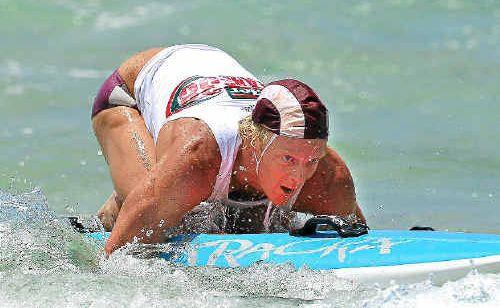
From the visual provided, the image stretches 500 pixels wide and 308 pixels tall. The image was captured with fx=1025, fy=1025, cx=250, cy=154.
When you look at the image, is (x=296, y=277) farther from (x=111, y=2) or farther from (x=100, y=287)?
(x=111, y=2)

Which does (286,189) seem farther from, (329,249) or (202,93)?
(202,93)

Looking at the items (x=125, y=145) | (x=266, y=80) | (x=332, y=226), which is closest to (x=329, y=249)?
(x=332, y=226)

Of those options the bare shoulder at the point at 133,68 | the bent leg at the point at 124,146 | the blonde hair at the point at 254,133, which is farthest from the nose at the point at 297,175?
the bare shoulder at the point at 133,68

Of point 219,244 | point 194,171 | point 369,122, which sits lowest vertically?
point 369,122

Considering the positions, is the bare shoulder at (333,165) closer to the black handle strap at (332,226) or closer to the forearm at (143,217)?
the black handle strap at (332,226)

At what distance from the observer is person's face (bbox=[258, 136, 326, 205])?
3836mm

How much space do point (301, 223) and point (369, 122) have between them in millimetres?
3968

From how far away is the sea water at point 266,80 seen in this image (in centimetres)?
335

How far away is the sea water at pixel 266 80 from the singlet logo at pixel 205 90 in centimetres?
69

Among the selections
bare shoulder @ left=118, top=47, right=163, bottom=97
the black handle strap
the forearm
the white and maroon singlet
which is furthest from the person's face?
bare shoulder @ left=118, top=47, right=163, bottom=97

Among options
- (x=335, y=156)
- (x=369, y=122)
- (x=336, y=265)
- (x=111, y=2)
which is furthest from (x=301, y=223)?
(x=111, y=2)

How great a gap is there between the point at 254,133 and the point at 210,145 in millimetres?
180

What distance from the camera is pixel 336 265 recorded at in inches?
148

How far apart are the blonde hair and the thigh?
2.00 ft
